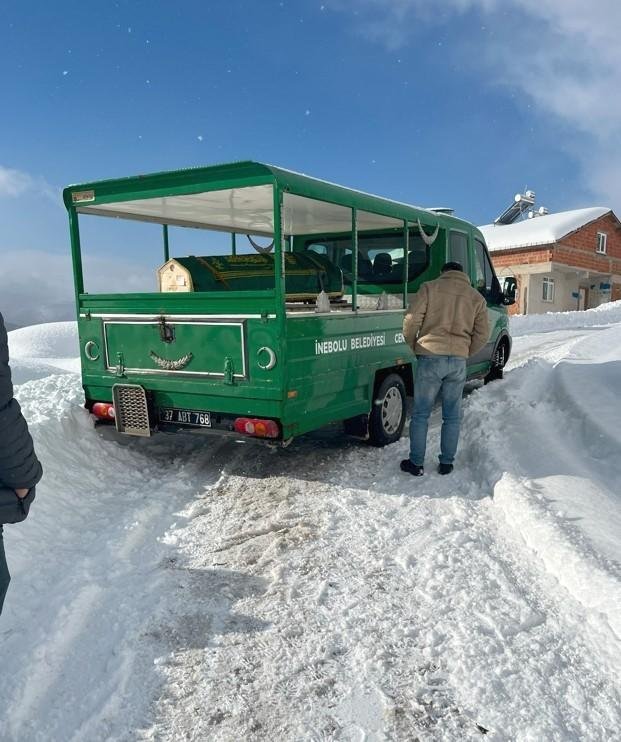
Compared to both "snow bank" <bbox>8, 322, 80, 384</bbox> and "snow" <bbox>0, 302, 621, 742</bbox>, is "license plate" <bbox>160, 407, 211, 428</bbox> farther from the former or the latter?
"snow bank" <bbox>8, 322, 80, 384</bbox>

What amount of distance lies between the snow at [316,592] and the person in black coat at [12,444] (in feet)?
3.02

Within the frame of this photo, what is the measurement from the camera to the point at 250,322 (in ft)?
14.9

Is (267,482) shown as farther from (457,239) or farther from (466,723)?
(457,239)

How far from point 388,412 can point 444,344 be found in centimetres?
129

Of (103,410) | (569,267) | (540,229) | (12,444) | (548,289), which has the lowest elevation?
(103,410)

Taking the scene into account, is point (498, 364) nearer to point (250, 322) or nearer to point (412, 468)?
point (412, 468)

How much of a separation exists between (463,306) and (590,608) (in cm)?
283

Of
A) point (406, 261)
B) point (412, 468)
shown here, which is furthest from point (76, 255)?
point (412, 468)

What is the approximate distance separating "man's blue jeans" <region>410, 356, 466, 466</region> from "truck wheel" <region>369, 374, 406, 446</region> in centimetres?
71

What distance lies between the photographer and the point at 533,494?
4309mm

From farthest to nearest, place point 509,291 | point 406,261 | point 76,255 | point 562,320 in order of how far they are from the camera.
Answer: point 562,320 < point 509,291 < point 406,261 < point 76,255

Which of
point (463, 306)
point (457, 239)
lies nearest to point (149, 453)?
point (463, 306)

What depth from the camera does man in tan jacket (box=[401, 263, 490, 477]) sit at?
16.8 ft

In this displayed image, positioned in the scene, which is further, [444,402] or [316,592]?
[444,402]
